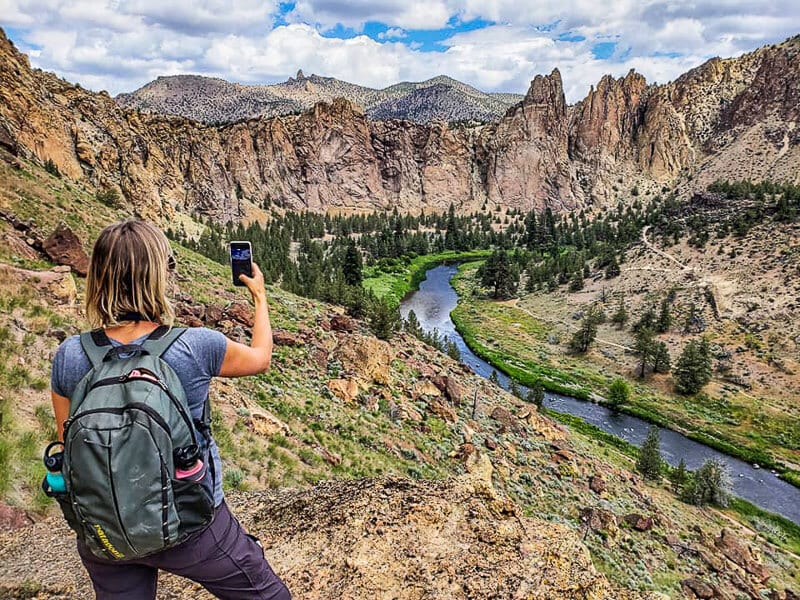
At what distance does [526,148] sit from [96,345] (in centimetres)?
18356

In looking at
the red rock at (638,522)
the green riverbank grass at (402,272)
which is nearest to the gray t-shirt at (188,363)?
the red rock at (638,522)

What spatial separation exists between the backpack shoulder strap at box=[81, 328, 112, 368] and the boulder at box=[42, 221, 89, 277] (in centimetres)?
1807

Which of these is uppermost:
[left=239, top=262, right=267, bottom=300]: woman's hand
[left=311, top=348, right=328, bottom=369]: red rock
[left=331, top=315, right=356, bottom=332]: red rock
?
[left=239, top=262, right=267, bottom=300]: woman's hand

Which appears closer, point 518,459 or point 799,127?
point 518,459

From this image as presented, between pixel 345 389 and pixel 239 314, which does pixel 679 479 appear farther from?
pixel 239 314

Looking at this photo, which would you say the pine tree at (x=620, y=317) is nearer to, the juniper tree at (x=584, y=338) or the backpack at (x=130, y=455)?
the juniper tree at (x=584, y=338)

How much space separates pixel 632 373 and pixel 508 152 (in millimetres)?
134004

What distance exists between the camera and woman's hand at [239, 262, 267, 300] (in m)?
3.56

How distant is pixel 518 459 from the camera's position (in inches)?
899

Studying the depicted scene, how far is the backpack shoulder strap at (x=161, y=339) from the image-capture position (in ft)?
8.94

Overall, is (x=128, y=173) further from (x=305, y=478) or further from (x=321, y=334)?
(x=305, y=478)

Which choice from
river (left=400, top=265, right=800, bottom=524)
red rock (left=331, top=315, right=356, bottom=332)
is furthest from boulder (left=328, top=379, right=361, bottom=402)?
river (left=400, top=265, right=800, bottom=524)

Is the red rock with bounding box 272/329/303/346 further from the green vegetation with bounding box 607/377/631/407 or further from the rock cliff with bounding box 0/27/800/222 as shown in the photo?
the rock cliff with bounding box 0/27/800/222

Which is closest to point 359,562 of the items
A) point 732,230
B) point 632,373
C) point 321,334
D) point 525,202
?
point 321,334
